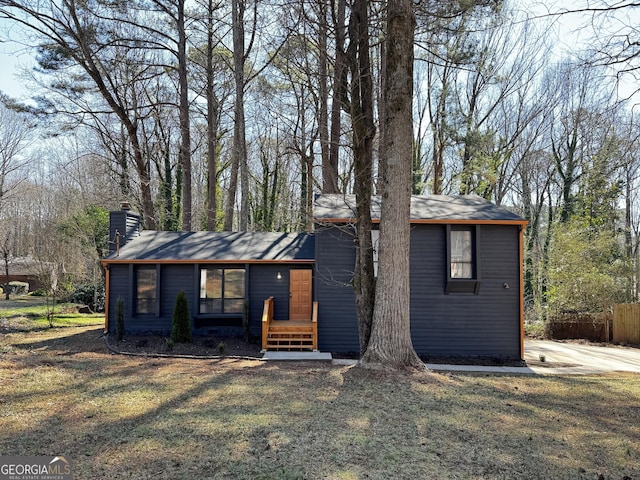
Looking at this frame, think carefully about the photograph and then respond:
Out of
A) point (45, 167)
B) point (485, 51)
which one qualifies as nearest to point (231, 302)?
point (485, 51)

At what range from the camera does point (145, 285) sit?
13.5 m

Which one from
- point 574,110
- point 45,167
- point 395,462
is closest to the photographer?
point 395,462

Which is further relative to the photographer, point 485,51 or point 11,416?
point 485,51

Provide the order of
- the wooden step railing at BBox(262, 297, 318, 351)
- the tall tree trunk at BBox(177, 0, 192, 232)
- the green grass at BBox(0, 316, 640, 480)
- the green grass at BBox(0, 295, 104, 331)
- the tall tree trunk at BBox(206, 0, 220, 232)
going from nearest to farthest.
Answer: the green grass at BBox(0, 316, 640, 480), the wooden step railing at BBox(262, 297, 318, 351), the green grass at BBox(0, 295, 104, 331), the tall tree trunk at BBox(177, 0, 192, 232), the tall tree trunk at BBox(206, 0, 220, 232)

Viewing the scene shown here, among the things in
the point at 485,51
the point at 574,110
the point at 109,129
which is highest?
the point at 485,51

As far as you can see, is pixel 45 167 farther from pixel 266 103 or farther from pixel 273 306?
pixel 273 306

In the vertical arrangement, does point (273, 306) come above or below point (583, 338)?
above

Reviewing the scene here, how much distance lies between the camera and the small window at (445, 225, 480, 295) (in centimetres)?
1177

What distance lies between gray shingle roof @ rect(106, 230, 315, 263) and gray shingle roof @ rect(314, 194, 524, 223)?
158cm

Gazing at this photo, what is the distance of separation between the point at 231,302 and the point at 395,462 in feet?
33.2

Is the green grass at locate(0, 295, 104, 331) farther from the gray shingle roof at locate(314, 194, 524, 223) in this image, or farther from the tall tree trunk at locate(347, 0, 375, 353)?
the tall tree trunk at locate(347, 0, 375, 353)

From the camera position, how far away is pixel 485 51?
66.8 ft

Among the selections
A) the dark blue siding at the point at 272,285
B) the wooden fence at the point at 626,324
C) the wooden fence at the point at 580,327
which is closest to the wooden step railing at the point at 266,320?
the dark blue siding at the point at 272,285

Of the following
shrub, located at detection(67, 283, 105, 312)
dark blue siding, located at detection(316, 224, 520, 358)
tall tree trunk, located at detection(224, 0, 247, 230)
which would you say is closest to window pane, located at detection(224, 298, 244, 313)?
dark blue siding, located at detection(316, 224, 520, 358)
